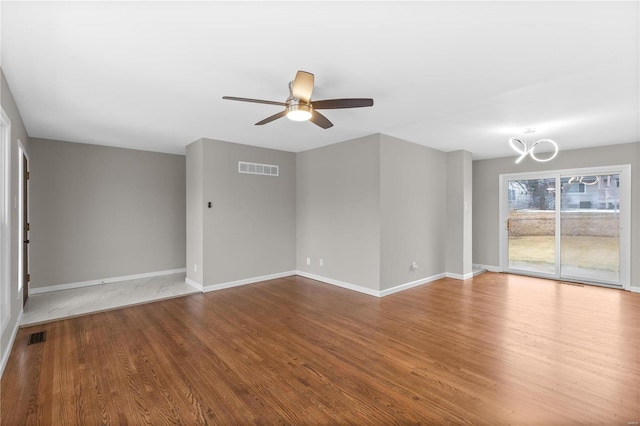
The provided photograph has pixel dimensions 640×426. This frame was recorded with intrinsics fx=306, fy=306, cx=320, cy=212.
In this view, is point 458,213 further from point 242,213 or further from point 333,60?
point 333,60

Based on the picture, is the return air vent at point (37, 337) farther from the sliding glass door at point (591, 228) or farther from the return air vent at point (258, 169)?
the sliding glass door at point (591, 228)

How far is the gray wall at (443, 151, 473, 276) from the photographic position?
5.84 m

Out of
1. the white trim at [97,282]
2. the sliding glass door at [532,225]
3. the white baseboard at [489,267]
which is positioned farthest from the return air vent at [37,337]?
the sliding glass door at [532,225]

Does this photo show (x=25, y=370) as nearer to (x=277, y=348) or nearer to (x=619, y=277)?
(x=277, y=348)

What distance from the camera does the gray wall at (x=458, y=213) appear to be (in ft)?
19.1

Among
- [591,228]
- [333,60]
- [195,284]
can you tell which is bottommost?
[195,284]

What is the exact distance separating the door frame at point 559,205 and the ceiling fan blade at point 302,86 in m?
5.65

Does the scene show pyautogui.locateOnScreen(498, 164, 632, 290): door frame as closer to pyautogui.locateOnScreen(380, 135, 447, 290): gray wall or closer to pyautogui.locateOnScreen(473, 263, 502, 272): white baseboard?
pyautogui.locateOnScreen(473, 263, 502, 272): white baseboard

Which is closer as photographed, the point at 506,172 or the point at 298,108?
the point at 298,108

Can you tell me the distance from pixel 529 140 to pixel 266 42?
4.86m

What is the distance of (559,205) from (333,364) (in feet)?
18.6

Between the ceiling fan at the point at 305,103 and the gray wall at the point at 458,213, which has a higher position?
the ceiling fan at the point at 305,103

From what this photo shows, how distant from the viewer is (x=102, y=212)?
5.48 metres

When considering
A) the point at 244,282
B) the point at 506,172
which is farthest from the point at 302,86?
the point at 506,172
